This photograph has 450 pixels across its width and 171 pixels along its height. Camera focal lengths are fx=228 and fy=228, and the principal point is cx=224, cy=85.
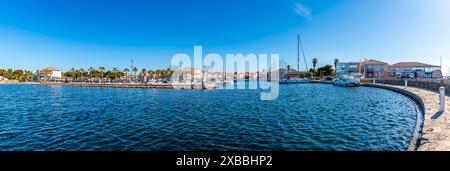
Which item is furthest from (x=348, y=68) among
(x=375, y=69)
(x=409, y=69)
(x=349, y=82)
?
(x=349, y=82)

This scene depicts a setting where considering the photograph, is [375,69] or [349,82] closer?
[349,82]

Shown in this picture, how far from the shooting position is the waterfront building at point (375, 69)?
96688 millimetres

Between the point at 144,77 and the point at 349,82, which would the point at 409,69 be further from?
the point at 144,77

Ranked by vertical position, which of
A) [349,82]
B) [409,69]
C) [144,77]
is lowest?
[349,82]

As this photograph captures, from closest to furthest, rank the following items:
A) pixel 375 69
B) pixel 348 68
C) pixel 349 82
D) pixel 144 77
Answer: pixel 349 82
pixel 375 69
pixel 348 68
pixel 144 77

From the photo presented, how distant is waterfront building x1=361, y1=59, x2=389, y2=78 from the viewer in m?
96.7

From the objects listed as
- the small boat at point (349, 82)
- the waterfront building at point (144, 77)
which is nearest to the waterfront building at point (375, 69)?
the small boat at point (349, 82)

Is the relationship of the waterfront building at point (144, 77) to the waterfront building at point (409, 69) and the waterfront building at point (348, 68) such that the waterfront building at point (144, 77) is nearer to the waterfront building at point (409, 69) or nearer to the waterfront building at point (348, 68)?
the waterfront building at point (348, 68)

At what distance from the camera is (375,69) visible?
98688 millimetres

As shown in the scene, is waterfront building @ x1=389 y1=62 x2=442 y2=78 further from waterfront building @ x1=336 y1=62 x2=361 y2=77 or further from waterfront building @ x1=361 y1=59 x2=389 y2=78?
waterfront building @ x1=336 y1=62 x2=361 y2=77
